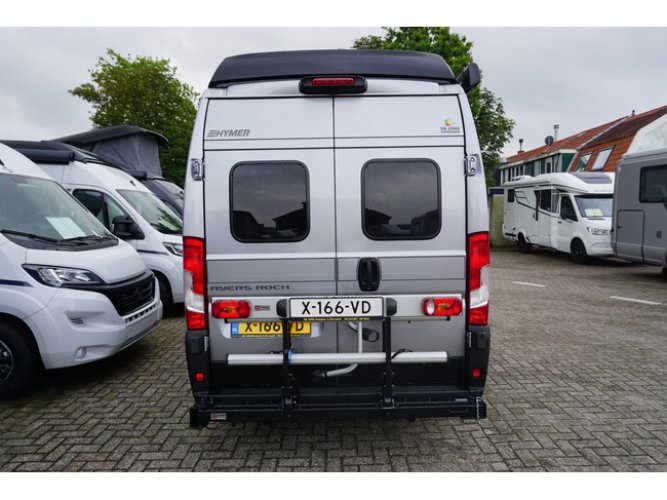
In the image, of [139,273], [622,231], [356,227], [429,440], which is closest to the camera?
[356,227]

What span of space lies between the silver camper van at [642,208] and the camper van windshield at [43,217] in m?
11.2

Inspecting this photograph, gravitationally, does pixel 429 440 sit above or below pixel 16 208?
below

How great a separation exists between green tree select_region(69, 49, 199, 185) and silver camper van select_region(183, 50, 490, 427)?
86.9 feet

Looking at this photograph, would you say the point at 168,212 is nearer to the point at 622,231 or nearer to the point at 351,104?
the point at 351,104

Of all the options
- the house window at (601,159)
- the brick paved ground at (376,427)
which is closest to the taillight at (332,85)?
the brick paved ground at (376,427)

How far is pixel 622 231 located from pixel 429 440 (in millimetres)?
10921

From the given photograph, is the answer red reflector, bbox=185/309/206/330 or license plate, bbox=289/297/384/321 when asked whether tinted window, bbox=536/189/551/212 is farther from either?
red reflector, bbox=185/309/206/330

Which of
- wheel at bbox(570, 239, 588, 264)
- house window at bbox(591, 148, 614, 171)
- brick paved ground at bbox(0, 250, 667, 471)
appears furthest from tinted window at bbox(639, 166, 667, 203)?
house window at bbox(591, 148, 614, 171)

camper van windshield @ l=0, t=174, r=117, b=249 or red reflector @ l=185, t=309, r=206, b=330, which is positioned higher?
camper van windshield @ l=0, t=174, r=117, b=249

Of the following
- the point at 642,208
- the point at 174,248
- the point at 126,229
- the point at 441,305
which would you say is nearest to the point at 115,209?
the point at 126,229

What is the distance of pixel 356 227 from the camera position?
11.2ft

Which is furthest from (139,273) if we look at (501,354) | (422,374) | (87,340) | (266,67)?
(501,354)

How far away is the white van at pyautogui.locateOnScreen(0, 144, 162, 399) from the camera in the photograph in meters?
4.53

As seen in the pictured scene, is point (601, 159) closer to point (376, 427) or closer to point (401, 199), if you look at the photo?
point (376, 427)
